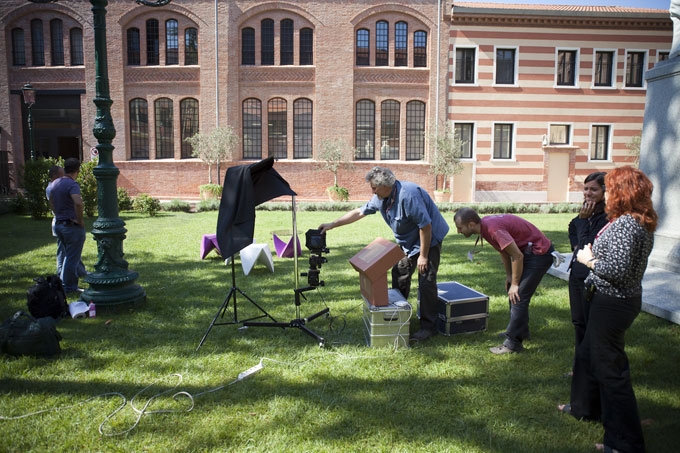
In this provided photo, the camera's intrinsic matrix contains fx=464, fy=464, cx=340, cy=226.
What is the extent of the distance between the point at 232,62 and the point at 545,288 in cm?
2304

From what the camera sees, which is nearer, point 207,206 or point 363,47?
point 207,206

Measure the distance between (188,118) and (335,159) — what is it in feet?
29.6

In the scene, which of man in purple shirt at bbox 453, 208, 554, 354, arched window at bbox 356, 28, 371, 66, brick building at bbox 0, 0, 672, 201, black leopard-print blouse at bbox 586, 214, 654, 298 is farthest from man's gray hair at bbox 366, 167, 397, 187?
arched window at bbox 356, 28, 371, 66

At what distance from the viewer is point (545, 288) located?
760 cm

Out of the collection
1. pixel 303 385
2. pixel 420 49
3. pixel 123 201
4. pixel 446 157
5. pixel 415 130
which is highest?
pixel 420 49

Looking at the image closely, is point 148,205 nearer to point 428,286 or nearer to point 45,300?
point 45,300

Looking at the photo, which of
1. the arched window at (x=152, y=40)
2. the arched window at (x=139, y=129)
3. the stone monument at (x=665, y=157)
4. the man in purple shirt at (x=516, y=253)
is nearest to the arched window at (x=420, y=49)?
the arched window at (x=152, y=40)

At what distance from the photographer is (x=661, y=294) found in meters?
6.58

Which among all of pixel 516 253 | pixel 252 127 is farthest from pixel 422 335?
pixel 252 127

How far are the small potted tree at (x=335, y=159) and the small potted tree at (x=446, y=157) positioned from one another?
185 inches

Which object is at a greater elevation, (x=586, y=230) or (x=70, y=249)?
(x=586, y=230)

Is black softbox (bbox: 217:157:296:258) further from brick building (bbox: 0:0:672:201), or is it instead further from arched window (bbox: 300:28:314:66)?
arched window (bbox: 300:28:314:66)

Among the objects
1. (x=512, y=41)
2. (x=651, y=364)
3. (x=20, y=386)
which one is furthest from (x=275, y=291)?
(x=512, y=41)

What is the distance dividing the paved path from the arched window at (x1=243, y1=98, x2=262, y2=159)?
847 inches
